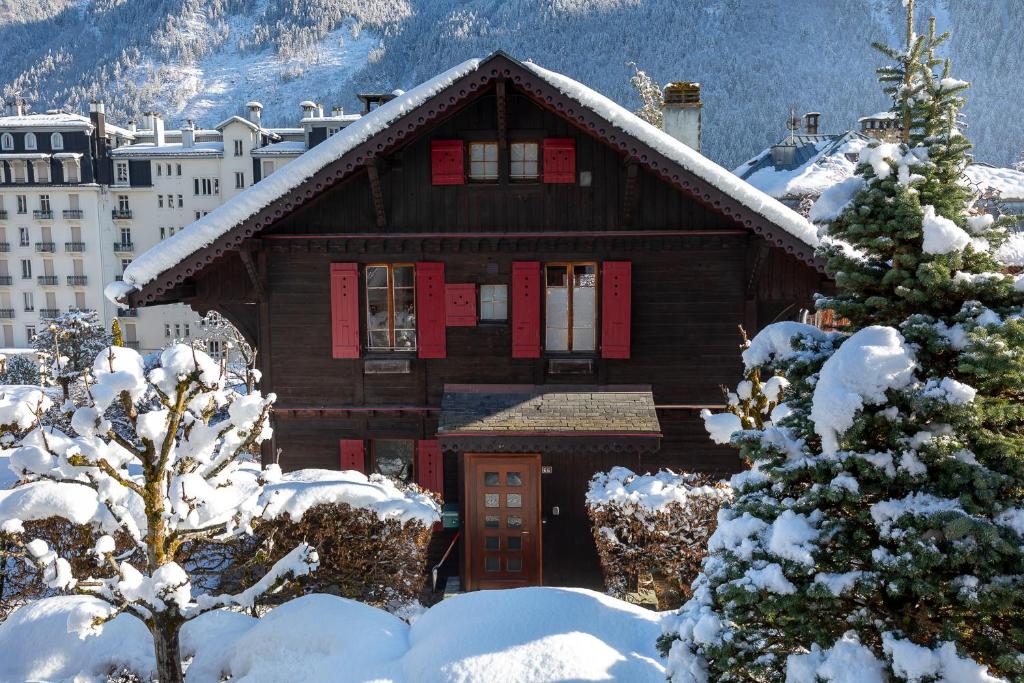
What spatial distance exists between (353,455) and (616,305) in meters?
5.39

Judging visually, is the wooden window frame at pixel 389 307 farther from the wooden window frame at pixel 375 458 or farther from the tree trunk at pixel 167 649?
the tree trunk at pixel 167 649

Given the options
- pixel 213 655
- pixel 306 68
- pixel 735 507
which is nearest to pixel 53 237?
pixel 213 655

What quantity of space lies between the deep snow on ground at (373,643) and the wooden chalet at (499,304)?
162 inches

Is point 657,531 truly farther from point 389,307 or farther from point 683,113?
point 683,113

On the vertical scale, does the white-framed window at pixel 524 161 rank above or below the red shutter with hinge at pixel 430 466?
above

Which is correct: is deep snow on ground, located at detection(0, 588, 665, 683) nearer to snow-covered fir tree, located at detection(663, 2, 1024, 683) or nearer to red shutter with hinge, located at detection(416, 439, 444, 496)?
snow-covered fir tree, located at detection(663, 2, 1024, 683)

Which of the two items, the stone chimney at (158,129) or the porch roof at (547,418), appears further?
the stone chimney at (158,129)

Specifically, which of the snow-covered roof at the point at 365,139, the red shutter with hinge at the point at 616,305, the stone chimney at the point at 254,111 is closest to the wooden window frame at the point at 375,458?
the red shutter with hinge at the point at 616,305

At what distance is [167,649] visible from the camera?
328 inches

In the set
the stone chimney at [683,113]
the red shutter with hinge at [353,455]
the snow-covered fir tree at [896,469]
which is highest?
the stone chimney at [683,113]

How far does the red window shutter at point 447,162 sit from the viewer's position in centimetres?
1346

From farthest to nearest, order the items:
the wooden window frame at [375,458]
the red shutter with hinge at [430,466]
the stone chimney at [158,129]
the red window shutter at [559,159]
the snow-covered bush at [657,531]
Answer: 1. the stone chimney at [158,129]
2. the wooden window frame at [375,458]
3. the red shutter with hinge at [430,466]
4. the red window shutter at [559,159]
5. the snow-covered bush at [657,531]

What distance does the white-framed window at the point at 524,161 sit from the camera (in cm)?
1363

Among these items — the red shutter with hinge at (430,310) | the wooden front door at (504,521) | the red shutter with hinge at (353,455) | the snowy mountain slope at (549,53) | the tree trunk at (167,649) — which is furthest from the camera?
the snowy mountain slope at (549,53)
